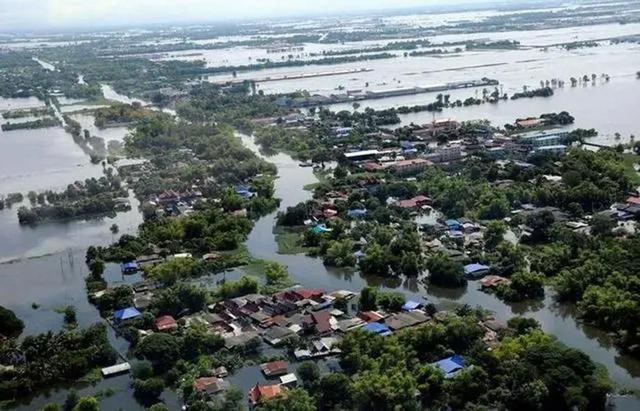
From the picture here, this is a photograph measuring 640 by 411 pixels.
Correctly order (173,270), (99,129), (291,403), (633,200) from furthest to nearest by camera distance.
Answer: (99,129) < (633,200) < (173,270) < (291,403)

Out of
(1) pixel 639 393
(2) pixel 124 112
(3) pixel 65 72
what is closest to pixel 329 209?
(1) pixel 639 393

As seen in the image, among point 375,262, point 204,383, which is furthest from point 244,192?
point 204,383

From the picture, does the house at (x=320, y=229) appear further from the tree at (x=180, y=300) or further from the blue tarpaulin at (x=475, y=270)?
the tree at (x=180, y=300)

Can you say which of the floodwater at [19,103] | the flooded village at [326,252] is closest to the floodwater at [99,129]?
the flooded village at [326,252]

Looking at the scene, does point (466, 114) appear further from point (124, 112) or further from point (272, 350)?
point (272, 350)

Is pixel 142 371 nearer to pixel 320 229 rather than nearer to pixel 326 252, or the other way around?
pixel 326 252
